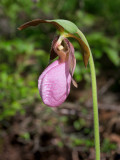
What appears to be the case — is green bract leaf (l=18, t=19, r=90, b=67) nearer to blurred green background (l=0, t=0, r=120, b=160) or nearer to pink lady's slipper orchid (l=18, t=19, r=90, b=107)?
pink lady's slipper orchid (l=18, t=19, r=90, b=107)

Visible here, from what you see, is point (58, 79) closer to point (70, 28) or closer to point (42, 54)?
point (70, 28)

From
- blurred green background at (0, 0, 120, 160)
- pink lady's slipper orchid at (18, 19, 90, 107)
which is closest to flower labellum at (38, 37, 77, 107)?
pink lady's slipper orchid at (18, 19, 90, 107)

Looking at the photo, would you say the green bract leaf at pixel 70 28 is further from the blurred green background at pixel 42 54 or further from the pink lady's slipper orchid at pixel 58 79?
the blurred green background at pixel 42 54

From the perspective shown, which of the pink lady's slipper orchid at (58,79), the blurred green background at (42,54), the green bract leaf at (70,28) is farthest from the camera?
the blurred green background at (42,54)

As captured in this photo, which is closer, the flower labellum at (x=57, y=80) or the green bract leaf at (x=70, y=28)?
the green bract leaf at (x=70, y=28)

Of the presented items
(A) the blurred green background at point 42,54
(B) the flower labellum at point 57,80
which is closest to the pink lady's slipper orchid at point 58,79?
(B) the flower labellum at point 57,80

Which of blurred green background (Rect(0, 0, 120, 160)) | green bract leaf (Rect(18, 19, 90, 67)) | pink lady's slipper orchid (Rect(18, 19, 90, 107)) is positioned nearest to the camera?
green bract leaf (Rect(18, 19, 90, 67))

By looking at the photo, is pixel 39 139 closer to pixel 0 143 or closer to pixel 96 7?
pixel 0 143
